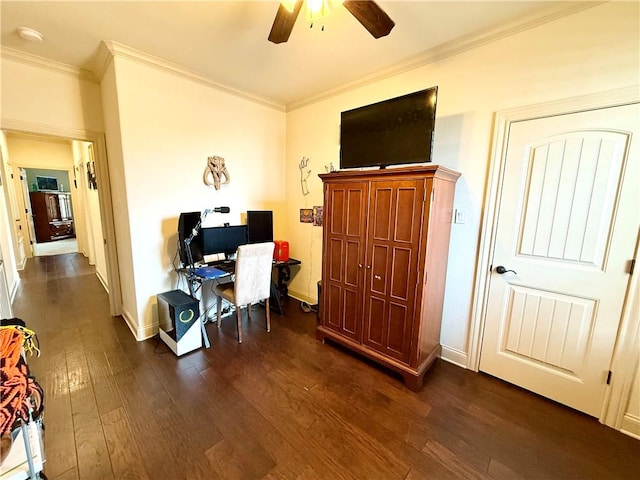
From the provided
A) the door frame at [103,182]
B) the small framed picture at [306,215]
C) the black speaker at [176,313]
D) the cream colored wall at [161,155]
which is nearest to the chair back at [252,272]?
the black speaker at [176,313]

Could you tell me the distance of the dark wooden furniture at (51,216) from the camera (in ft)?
26.0

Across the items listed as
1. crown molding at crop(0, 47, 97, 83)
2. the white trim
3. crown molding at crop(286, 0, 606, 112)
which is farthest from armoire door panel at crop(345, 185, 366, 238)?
crown molding at crop(0, 47, 97, 83)

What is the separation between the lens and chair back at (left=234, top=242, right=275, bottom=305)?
2.55 meters

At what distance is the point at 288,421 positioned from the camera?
1724mm

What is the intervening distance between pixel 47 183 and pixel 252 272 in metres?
10.7

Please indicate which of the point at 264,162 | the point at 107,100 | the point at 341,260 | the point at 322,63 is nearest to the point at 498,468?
the point at 341,260

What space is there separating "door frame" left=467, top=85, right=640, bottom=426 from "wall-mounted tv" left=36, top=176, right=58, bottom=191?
41.0 feet

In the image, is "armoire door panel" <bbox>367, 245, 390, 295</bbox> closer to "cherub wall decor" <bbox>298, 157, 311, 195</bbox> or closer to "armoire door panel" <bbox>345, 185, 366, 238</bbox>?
"armoire door panel" <bbox>345, 185, 366, 238</bbox>

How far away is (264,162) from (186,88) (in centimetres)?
115

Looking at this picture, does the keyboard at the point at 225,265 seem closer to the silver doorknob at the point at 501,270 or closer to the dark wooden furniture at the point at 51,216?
the silver doorknob at the point at 501,270

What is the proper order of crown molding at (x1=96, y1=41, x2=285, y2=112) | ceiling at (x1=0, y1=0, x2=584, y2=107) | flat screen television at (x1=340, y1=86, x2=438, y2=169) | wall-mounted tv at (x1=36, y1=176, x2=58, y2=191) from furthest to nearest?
wall-mounted tv at (x1=36, y1=176, x2=58, y2=191) → crown molding at (x1=96, y1=41, x2=285, y2=112) → flat screen television at (x1=340, y1=86, x2=438, y2=169) → ceiling at (x1=0, y1=0, x2=584, y2=107)

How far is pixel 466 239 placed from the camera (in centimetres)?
221

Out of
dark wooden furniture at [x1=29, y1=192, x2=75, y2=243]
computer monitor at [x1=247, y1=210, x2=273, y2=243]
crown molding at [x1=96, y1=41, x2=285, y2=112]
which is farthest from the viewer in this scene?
dark wooden furniture at [x1=29, y1=192, x2=75, y2=243]

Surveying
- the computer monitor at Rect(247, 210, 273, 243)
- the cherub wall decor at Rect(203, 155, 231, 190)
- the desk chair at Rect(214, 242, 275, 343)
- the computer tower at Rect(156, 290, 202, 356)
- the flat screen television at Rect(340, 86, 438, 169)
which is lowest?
the computer tower at Rect(156, 290, 202, 356)
